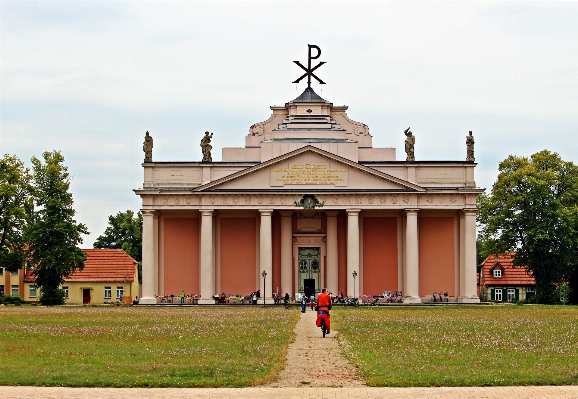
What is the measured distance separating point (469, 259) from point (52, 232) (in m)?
30.4

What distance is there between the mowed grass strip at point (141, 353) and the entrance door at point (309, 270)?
34953mm

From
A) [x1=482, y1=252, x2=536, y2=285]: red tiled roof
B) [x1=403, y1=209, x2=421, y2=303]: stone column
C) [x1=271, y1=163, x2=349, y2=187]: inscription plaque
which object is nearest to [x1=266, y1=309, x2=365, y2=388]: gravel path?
[x1=403, y1=209, x2=421, y2=303]: stone column

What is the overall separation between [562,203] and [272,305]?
24744mm

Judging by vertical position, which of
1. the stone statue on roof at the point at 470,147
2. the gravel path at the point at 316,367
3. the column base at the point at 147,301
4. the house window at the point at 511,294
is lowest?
the house window at the point at 511,294

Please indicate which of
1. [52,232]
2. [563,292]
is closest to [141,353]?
[52,232]

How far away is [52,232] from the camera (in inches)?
2694

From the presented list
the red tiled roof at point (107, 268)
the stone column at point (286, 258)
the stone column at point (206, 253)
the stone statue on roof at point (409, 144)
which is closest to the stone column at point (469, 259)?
the stone statue on roof at point (409, 144)

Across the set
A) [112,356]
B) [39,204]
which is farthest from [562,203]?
[112,356]

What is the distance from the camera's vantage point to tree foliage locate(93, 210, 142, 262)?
387ft

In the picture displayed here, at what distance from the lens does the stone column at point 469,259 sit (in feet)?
233

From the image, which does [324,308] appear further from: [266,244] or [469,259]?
[469,259]

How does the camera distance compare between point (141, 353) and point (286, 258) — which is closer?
point (141, 353)

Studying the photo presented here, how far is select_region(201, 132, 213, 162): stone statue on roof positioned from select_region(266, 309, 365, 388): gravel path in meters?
41.8

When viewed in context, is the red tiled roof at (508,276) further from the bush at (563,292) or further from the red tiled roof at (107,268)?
the red tiled roof at (107,268)
